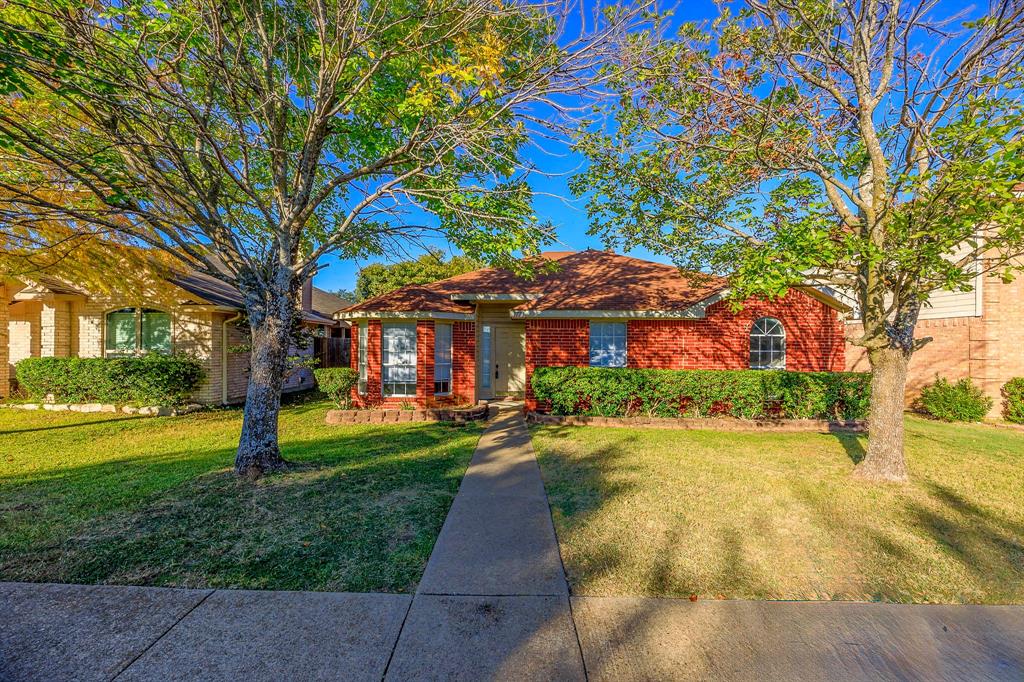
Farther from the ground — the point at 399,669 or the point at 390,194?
the point at 390,194

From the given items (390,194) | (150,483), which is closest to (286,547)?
(150,483)

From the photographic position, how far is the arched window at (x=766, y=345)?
37.8ft

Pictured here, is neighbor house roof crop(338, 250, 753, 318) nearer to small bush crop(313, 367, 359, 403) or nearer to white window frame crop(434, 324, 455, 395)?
white window frame crop(434, 324, 455, 395)

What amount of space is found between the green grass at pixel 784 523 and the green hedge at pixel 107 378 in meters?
10.3

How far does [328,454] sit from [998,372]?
54.8ft

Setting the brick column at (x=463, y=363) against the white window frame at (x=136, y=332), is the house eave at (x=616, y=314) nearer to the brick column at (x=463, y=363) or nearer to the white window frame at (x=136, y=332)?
the brick column at (x=463, y=363)

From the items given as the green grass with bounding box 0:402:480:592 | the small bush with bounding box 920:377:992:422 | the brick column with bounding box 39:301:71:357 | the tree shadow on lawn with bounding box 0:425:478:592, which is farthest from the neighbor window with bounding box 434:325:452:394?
the small bush with bounding box 920:377:992:422

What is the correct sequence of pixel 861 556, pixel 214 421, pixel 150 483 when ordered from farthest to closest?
1. pixel 214 421
2. pixel 150 483
3. pixel 861 556

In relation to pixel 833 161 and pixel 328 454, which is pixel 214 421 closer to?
pixel 328 454

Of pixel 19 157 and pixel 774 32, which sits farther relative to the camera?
pixel 774 32

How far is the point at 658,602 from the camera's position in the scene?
119 inches

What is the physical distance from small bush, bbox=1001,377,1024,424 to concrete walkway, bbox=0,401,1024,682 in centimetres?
1153

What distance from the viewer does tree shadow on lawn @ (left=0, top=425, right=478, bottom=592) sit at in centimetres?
334

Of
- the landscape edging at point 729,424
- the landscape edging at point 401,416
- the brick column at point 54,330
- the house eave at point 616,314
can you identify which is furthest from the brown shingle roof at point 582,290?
the brick column at point 54,330
